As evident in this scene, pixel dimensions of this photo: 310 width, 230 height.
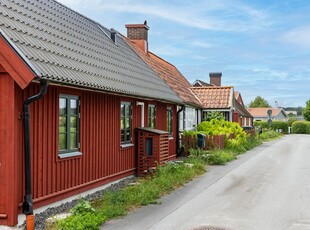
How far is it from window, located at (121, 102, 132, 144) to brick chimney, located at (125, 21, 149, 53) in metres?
11.3

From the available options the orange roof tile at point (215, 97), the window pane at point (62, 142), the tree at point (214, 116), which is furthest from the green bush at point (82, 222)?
the orange roof tile at point (215, 97)

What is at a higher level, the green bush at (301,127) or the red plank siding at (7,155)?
the red plank siding at (7,155)

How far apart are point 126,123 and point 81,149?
3.70 meters

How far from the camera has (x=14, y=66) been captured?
7.89 metres

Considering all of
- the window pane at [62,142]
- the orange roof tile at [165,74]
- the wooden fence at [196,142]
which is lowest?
the wooden fence at [196,142]

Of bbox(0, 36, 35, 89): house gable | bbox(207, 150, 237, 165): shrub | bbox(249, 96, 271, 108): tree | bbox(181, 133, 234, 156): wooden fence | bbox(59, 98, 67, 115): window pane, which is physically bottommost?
bbox(207, 150, 237, 165): shrub

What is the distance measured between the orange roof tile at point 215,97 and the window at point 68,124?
69.8ft

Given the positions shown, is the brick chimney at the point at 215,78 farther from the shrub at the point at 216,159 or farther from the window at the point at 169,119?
the shrub at the point at 216,159

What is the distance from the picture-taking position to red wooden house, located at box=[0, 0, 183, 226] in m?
8.03

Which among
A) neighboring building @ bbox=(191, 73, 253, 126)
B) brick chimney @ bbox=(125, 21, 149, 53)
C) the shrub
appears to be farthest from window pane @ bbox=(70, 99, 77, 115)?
neighboring building @ bbox=(191, 73, 253, 126)

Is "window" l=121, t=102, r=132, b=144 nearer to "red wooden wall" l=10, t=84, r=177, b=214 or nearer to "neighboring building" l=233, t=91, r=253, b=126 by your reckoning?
"red wooden wall" l=10, t=84, r=177, b=214

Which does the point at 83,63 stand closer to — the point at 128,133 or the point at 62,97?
the point at 62,97

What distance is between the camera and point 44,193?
919cm

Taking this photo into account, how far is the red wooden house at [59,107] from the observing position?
8.03 meters
